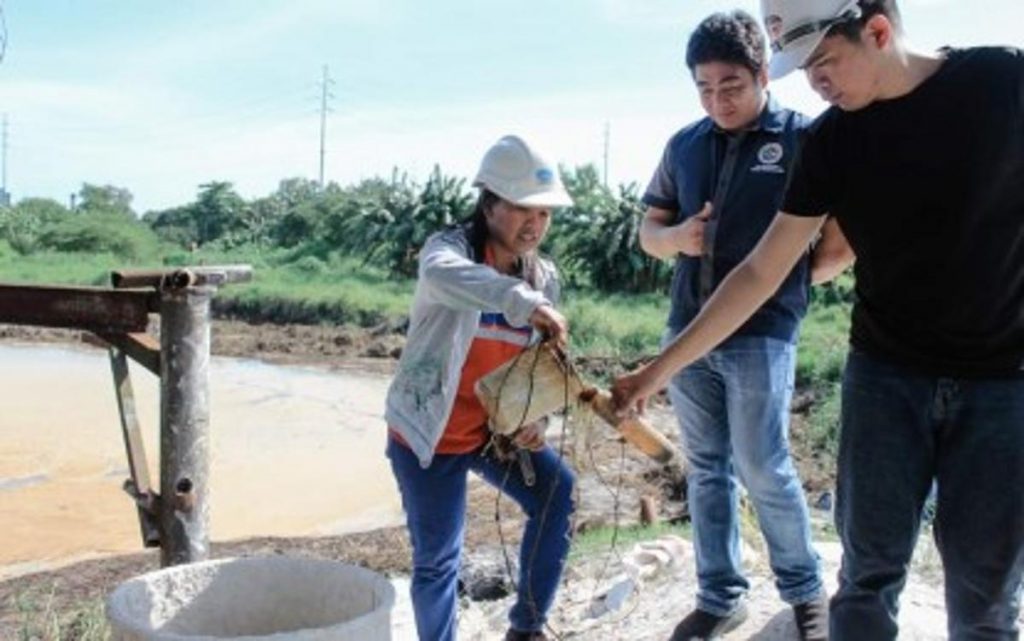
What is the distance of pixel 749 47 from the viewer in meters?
3.16

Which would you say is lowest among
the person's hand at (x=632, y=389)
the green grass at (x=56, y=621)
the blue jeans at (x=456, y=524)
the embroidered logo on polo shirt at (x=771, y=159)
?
the green grass at (x=56, y=621)

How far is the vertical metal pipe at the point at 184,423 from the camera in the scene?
3.50 m

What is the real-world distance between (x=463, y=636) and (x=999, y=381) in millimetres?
2741

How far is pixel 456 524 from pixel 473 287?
2.35 ft

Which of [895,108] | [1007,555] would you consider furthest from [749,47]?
[1007,555]

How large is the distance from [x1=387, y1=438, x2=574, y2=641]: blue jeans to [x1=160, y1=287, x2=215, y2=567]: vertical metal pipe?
2.27ft

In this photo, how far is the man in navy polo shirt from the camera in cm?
322

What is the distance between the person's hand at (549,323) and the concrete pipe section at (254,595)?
729mm

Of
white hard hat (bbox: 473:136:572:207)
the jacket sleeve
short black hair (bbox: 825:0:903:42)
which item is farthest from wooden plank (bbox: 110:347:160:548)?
short black hair (bbox: 825:0:903:42)

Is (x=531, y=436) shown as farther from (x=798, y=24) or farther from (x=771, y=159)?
(x=798, y=24)

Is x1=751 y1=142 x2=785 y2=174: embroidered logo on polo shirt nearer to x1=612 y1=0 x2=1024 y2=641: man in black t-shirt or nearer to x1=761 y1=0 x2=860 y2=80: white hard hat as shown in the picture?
x1=612 y1=0 x2=1024 y2=641: man in black t-shirt

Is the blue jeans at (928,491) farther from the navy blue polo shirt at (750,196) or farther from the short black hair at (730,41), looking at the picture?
the short black hair at (730,41)

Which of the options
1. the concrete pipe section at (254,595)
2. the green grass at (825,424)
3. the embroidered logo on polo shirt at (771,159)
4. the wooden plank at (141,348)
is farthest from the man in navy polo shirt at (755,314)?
the green grass at (825,424)

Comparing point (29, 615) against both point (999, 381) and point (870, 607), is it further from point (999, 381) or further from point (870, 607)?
point (999, 381)
